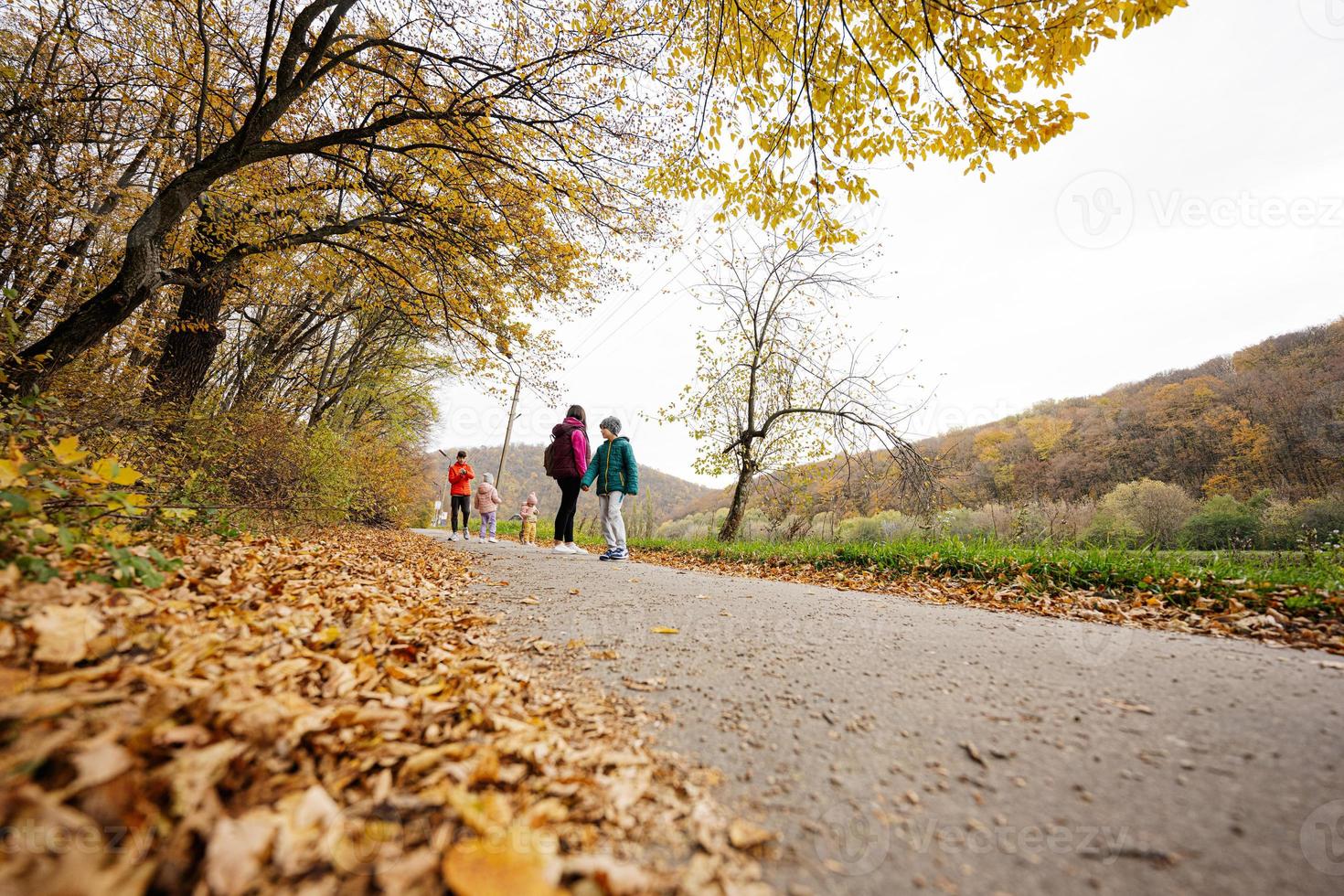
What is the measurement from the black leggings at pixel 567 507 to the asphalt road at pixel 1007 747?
4.27 m

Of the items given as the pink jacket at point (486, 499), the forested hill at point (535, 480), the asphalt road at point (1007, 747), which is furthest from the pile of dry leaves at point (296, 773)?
the forested hill at point (535, 480)

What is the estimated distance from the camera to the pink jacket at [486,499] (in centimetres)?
1205

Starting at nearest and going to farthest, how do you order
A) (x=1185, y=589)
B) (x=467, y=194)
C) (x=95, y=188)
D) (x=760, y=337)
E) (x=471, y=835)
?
(x=471, y=835), (x=1185, y=589), (x=467, y=194), (x=95, y=188), (x=760, y=337)

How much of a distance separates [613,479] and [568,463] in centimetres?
83

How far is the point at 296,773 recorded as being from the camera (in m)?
1.28

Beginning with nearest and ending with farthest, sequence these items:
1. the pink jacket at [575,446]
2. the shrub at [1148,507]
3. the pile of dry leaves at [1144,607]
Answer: the pile of dry leaves at [1144,607] → the pink jacket at [575,446] → the shrub at [1148,507]

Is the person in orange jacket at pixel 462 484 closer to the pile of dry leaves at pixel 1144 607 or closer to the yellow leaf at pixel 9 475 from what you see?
the pile of dry leaves at pixel 1144 607

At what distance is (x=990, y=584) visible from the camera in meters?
5.18

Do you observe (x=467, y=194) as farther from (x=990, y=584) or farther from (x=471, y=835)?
(x=990, y=584)

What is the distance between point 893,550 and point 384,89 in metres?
9.28

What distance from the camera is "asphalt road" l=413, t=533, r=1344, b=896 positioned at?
4.04 ft

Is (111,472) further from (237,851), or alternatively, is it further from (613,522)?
(613,522)

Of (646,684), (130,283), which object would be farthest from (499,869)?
(130,283)

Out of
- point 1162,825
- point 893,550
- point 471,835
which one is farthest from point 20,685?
point 893,550
